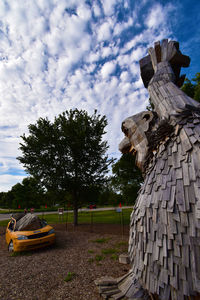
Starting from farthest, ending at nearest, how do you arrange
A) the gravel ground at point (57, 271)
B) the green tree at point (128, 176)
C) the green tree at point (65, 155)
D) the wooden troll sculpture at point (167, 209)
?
the green tree at point (128, 176) → the green tree at point (65, 155) → the gravel ground at point (57, 271) → the wooden troll sculpture at point (167, 209)

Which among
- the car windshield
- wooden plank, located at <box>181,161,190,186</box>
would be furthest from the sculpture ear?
the car windshield

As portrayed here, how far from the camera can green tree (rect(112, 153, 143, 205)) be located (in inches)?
491

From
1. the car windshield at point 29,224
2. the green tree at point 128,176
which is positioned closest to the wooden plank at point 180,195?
the car windshield at point 29,224

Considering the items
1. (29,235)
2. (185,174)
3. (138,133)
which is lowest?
(29,235)

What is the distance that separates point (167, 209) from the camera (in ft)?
5.64

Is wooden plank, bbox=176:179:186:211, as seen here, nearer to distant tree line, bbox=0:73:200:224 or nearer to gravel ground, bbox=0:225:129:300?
gravel ground, bbox=0:225:129:300

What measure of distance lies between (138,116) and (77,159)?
301 inches

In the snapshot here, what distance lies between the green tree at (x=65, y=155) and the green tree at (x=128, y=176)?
9.53 ft

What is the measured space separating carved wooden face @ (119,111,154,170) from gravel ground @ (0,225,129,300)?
8.95 ft

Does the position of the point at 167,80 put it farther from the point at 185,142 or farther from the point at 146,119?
the point at 185,142

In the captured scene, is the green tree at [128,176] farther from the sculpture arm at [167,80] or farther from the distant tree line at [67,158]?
the sculpture arm at [167,80]

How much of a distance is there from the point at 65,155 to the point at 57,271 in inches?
271

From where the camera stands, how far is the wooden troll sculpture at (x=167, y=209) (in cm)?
150

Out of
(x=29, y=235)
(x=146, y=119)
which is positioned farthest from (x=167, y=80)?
(x=29, y=235)
